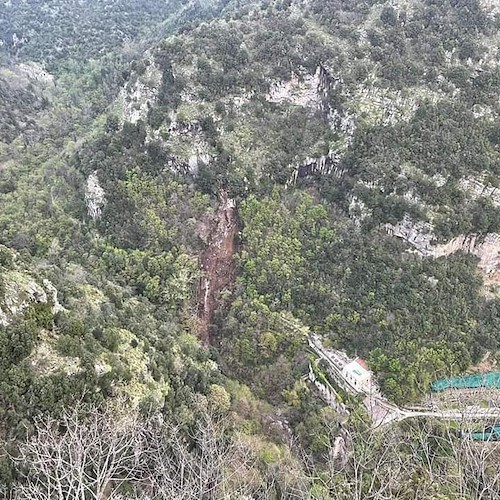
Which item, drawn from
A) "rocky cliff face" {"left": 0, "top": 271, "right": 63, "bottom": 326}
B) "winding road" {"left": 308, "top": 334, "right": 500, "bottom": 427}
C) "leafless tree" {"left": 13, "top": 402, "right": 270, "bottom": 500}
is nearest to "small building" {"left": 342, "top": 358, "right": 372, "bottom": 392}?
"winding road" {"left": 308, "top": 334, "right": 500, "bottom": 427}

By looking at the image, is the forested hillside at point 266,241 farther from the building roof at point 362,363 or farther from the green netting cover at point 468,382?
the green netting cover at point 468,382

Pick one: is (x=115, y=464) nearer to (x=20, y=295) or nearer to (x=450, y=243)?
(x=20, y=295)

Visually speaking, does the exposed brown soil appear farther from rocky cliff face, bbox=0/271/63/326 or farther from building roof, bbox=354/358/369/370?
rocky cliff face, bbox=0/271/63/326

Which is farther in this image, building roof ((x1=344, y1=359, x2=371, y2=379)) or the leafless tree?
building roof ((x1=344, y1=359, x2=371, y2=379))

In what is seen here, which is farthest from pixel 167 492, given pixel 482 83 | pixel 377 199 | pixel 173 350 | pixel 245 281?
pixel 482 83

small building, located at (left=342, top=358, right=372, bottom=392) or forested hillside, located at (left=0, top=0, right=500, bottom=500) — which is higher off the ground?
forested hillside, located at (left=0, top=0, right=500, bottom=500)

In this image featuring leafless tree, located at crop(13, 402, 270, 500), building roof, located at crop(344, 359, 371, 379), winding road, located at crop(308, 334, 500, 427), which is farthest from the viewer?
building roof, located at crop(344, 359, 371, 379)
